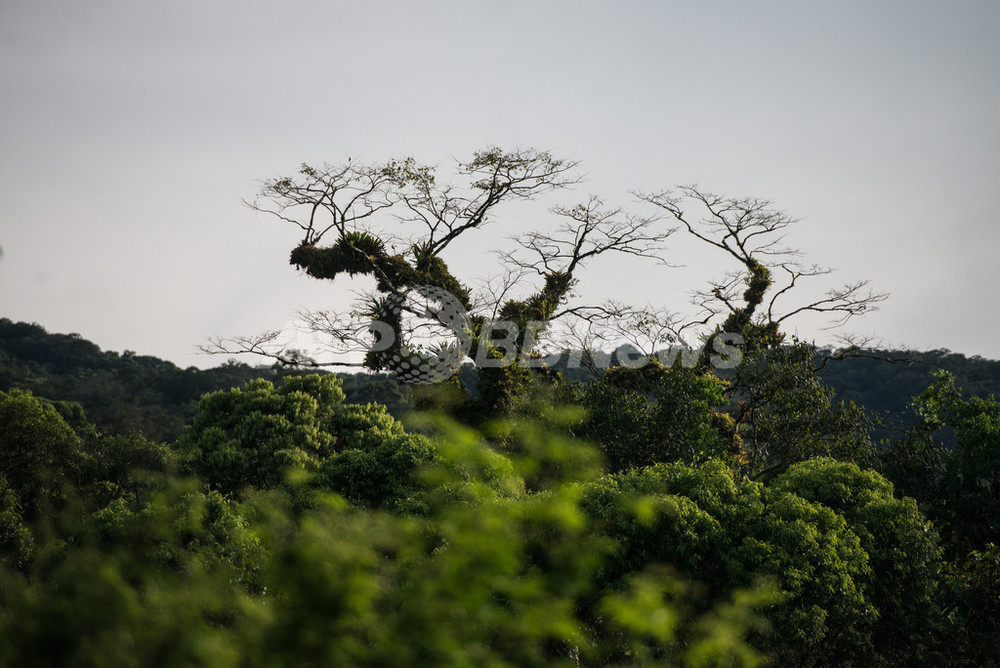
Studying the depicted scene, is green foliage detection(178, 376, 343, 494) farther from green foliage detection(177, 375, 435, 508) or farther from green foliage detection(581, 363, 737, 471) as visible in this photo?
green foliage detection(581, 363, 737, 471)

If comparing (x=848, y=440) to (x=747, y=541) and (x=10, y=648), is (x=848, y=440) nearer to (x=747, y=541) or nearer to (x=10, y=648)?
(x=747, y=541)

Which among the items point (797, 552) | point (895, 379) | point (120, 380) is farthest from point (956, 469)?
point (120, 380)

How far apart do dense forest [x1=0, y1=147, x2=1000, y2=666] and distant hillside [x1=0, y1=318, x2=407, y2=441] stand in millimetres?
12547

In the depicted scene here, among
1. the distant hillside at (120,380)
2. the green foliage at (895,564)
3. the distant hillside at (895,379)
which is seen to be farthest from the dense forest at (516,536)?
the distant hillside at (895,379)

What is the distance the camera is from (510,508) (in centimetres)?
827

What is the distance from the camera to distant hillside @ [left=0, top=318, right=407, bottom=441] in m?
34.4

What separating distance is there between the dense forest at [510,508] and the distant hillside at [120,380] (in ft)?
41.2

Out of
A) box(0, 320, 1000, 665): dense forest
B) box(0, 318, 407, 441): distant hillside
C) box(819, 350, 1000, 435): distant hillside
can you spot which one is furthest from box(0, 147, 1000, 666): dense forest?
box(819, 350, 1000, 435): distant hillside

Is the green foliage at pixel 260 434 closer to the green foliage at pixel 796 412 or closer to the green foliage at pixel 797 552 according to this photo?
the green foliage at pixel 797 552

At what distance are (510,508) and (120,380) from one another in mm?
41201

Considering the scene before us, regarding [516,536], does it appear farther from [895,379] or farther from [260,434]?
[895,379]

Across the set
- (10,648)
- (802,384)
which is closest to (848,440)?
(802,384)

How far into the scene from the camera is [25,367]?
1624 inches

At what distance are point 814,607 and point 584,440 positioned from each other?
19.9 ft
